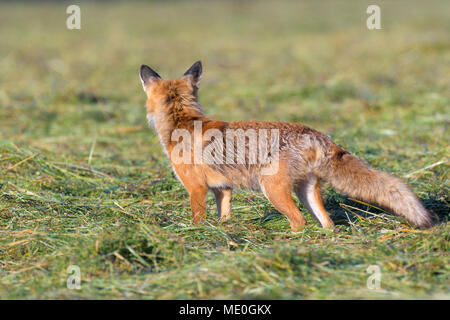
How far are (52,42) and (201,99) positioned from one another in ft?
40.5

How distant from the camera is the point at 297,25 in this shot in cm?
2752

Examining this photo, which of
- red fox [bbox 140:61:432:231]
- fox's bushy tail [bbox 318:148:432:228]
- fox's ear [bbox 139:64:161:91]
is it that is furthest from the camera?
fox's ear [bbox 139:64:161:91]

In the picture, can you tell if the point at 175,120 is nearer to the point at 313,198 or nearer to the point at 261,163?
the point at 261,163

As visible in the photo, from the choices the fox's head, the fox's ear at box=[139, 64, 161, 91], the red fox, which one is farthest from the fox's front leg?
the fox's ear at box=[139, 64, 161, 91]

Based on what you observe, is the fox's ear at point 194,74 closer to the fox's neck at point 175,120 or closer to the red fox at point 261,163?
the red fox at point 261,163

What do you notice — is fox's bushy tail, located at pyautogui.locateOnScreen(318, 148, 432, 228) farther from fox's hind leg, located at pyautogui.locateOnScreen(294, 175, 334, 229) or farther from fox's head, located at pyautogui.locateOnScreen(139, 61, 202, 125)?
fox's head, located at pyautogui.locateOnScreen(139, 61, 202, 125)

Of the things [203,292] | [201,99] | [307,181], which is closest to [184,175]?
[307,181]

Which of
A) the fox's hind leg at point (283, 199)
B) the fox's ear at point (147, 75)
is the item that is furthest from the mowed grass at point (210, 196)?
the fox's ear at point (147, 75)

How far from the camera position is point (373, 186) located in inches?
213

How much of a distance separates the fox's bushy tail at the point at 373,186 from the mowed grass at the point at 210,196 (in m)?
0.24

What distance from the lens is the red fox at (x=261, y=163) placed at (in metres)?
5.46

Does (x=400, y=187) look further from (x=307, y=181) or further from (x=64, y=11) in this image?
(x=64, y=11)

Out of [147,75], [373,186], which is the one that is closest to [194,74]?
[147,75]

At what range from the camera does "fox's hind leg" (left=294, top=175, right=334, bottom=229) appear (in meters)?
5.84
